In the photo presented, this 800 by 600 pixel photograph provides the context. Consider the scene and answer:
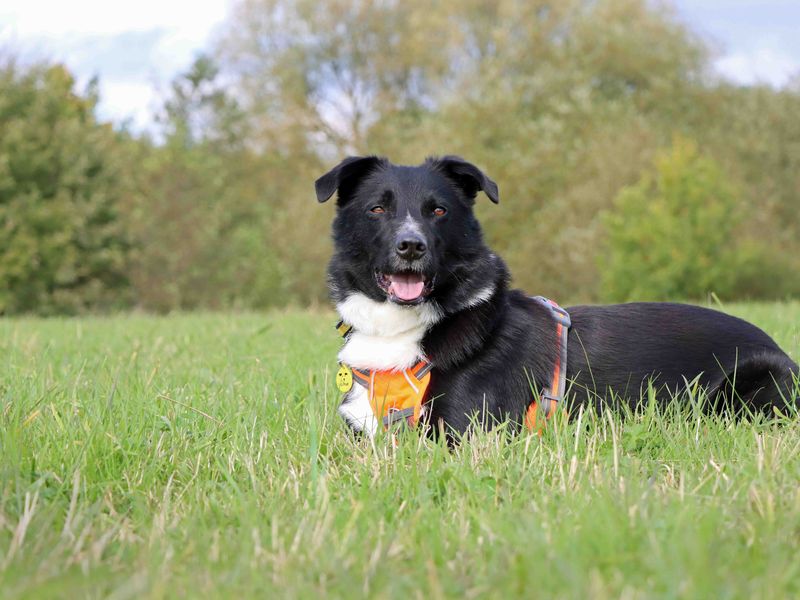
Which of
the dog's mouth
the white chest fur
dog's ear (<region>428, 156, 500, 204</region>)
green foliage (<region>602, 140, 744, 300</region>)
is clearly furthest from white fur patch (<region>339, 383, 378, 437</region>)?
green foliage (<region>602, 140, 744, 300</region>)

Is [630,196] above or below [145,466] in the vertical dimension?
above

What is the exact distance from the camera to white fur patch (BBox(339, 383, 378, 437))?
3.70 metres

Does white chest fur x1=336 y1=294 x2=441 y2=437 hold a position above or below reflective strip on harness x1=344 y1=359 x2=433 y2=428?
above

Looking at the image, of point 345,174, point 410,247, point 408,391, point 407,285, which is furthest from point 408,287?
point 345,174

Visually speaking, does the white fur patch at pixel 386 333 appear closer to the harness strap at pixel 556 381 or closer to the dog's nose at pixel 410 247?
the dog's nose at pixel 410 247

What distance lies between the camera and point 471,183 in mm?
4324

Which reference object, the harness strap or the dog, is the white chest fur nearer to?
the dog

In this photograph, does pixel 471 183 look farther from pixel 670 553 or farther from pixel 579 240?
pixel 579 240

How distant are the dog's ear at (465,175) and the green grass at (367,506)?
1227 mm

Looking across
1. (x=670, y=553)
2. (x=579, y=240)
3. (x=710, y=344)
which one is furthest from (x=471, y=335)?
(x=579, y=240)

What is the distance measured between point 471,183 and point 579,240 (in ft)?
71.2

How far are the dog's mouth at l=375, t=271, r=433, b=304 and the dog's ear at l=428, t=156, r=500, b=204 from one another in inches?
22.9

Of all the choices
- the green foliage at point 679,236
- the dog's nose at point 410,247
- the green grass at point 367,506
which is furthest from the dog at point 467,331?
the green foliage at point 679,236

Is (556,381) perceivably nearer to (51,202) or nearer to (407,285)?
(407,285)
